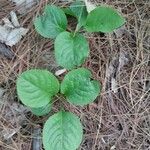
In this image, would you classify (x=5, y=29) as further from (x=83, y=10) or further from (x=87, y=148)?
(x=87, y=148)

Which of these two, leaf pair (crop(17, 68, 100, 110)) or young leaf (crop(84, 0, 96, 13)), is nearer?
leaf pair (crop(17, 68, 100, 110))

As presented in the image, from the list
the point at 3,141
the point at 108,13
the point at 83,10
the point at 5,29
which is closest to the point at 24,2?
the point at 5,29

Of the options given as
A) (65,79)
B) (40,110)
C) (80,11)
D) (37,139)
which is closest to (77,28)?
(80,11)

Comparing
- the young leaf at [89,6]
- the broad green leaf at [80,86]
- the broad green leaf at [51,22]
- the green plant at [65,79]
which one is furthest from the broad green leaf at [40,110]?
the young leaf at [89,6]

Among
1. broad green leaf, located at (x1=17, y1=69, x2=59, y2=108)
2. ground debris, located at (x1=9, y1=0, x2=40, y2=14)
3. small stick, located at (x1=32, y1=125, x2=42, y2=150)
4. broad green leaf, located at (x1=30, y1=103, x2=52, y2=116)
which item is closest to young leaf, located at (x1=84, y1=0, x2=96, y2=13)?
ground debris, located at (x1=9, y1=0, x2=40, y2=14)

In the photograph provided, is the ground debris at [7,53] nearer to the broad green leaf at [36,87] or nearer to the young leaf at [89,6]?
the broad green leaf at [36,87]

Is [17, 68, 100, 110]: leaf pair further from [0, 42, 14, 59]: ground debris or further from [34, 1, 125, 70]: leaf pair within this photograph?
[0, 42, 14, 59]: ground debris
